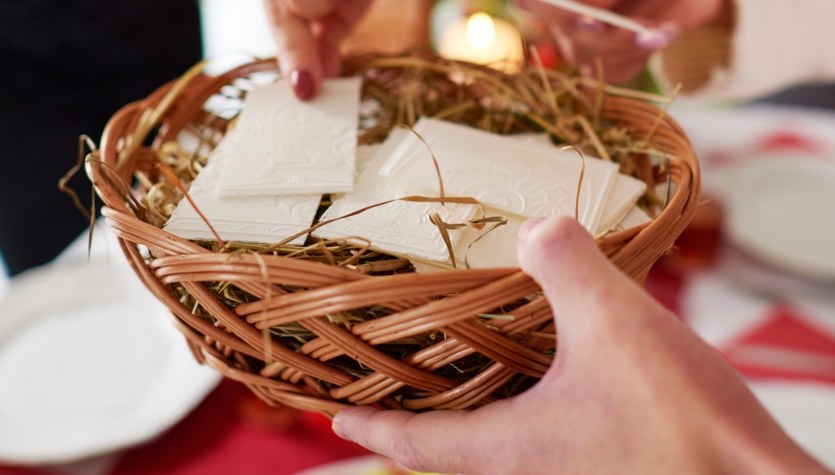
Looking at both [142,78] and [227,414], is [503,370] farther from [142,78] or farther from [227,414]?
[142,78]

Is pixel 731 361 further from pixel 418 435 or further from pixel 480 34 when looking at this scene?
pixel 480 34

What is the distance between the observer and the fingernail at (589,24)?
2.26 ft

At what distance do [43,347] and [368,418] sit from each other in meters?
0.56

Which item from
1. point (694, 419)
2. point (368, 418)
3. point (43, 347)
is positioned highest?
point (694, 419)

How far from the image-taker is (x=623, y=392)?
299 mm

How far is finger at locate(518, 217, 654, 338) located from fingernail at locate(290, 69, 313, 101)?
0.31m

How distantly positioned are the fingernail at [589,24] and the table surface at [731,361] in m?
0.40

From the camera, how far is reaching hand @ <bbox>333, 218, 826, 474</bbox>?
293mm

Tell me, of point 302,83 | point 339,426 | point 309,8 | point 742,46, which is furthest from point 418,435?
point 742,46

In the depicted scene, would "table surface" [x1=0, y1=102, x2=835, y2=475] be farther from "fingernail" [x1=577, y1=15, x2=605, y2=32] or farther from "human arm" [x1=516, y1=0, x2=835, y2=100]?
"fingernail" [x1=577, y1=15, x2=605, y2=32]

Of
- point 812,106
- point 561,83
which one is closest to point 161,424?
point 561,83

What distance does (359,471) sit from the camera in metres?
0.63

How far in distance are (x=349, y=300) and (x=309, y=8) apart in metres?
0.41

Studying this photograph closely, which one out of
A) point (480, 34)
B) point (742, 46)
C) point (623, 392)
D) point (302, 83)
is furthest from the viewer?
point (480, 34)
